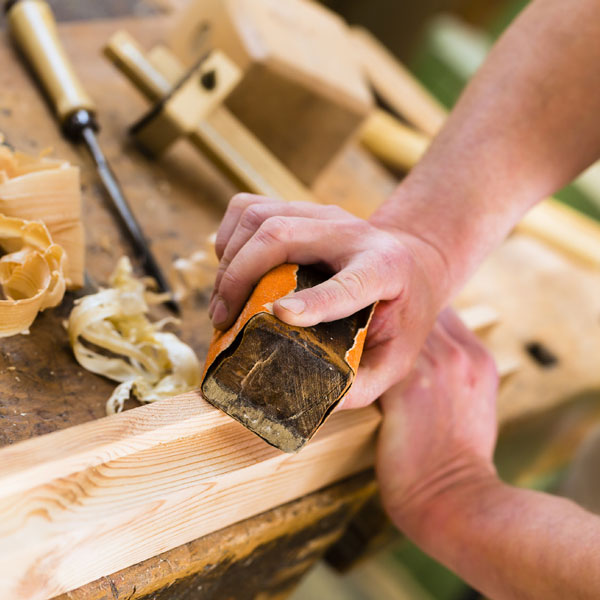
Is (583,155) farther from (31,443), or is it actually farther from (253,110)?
(31,443)

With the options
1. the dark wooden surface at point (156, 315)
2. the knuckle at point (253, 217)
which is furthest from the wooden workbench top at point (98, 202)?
the knuckle at point (253, 217)

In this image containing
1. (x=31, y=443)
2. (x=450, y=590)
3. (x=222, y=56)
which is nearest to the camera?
(x=31, y=443)

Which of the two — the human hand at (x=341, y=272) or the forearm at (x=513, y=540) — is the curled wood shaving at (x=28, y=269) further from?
the forearm at (x=513, y=540)

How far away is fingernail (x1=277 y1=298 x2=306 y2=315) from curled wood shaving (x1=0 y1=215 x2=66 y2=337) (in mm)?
336

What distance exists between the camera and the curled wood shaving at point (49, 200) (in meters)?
0.91

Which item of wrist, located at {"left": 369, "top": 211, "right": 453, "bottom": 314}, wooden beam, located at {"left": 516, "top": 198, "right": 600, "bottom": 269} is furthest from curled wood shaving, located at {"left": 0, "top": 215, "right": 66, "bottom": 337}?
wooden beam, located at {"left": 516, "top": 198, "right": 600, "bottom": 269}

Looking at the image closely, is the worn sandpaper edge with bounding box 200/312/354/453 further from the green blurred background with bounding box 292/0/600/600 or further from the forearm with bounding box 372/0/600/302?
the green blurred background with bounding box 292/0/600/600

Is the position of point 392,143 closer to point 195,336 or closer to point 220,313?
point 195,336

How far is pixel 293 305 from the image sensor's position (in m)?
0.68

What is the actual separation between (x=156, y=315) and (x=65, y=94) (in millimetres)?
506

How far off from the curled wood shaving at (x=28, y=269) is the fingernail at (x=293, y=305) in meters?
0.34

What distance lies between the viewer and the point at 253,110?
62.8 inches

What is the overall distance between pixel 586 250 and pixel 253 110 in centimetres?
110

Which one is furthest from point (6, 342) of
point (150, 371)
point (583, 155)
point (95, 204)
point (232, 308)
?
point (583, 155)
